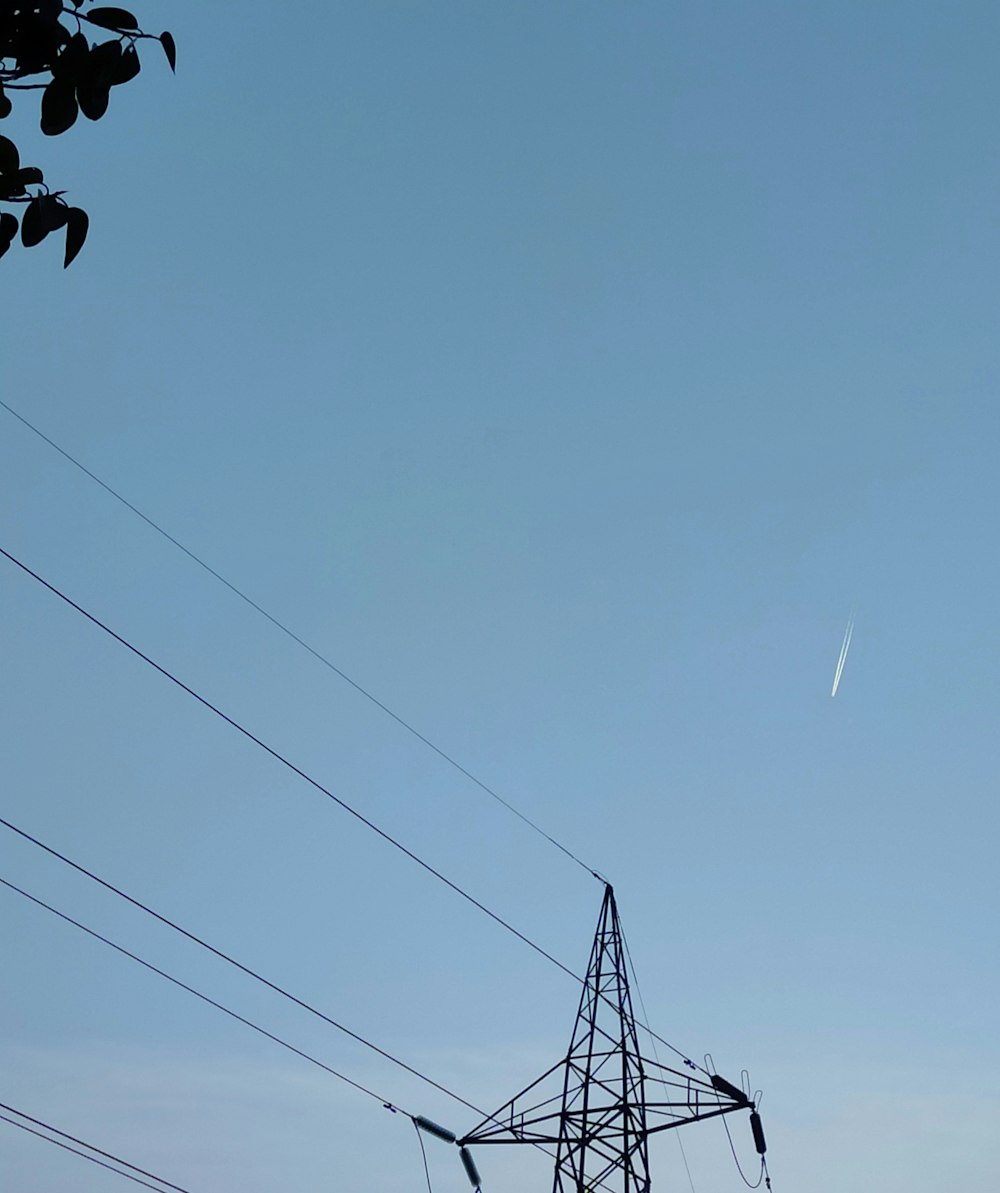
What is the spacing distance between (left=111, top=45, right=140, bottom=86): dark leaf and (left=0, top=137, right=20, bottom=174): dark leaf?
364 mm

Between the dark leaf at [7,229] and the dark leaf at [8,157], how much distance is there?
0.16 metres

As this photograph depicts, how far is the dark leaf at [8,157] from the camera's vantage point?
4.05 m

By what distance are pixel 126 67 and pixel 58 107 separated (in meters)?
0.22

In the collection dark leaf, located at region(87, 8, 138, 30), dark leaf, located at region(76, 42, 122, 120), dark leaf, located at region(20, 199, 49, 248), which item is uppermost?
dark leaf, located at region(87, 8, 138, 30)

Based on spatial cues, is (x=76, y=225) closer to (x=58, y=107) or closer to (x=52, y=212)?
(x=52, y=212)

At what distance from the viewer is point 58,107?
3951 millimetres

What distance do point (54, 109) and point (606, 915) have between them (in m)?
29.0

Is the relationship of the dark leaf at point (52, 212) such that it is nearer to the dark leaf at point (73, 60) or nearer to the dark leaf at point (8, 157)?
the dark leaf at point (8, 157)

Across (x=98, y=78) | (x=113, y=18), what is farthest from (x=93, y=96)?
(x=113, y=18)

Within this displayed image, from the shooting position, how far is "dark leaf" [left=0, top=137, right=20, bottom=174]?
13.3ft

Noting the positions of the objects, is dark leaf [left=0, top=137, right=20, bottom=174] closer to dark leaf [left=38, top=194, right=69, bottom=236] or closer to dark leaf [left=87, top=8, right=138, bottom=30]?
dark leaf [left=38, top=194, right=69, bottom=236]

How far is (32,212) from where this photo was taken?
408 centimetres

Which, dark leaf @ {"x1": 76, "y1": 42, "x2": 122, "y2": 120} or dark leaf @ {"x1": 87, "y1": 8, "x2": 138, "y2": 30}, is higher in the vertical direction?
dark leaf @ {"x1": 87, "y1": 8, "x2": 138, "y2": 30}

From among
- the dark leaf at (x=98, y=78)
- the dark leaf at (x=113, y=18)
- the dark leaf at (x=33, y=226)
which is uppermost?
the dark leaf at (x=113, y=18)
